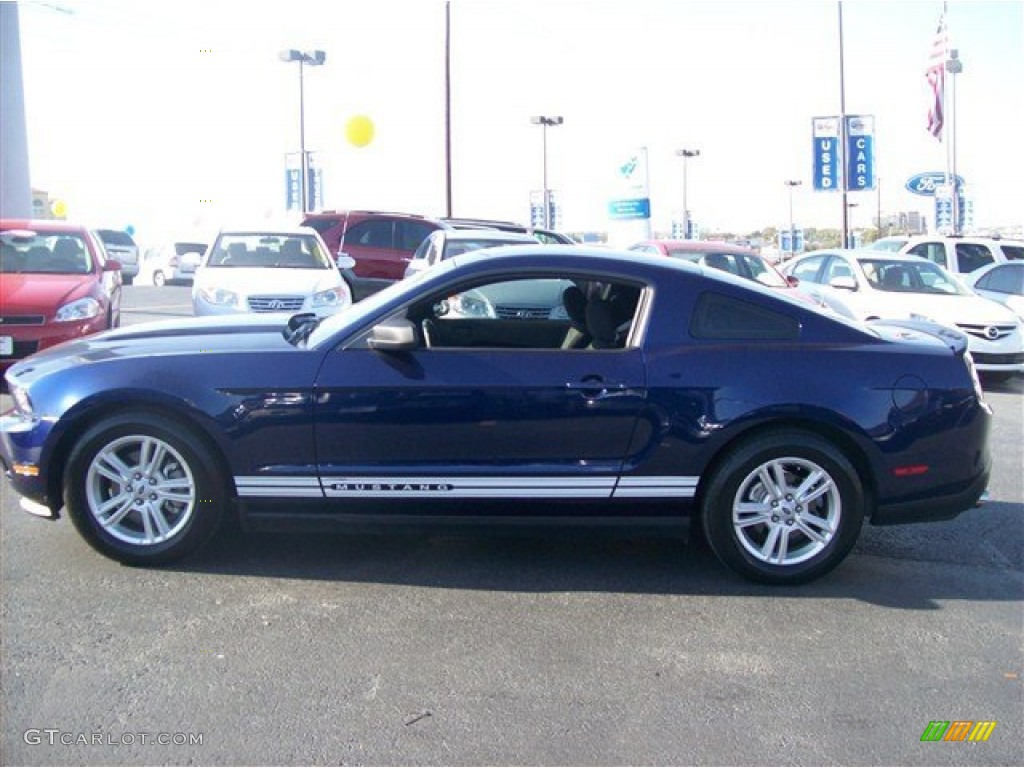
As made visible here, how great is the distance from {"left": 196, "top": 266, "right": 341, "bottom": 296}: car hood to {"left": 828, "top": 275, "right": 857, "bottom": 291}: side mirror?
6198 mm

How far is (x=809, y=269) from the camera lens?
557 inches

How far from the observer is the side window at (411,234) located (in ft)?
57.5

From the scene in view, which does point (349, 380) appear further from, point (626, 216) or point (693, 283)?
point (626, 216)

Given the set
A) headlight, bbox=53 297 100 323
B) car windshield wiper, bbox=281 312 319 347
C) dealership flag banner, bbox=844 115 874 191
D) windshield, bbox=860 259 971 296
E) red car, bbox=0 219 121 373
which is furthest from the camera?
dealership flag banner, bbox=844 115 874 191

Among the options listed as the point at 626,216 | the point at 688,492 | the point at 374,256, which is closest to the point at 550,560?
the point at 688,492

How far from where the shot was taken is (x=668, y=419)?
15.2ft

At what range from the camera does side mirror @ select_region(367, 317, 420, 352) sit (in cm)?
460

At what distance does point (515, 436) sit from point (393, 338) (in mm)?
730

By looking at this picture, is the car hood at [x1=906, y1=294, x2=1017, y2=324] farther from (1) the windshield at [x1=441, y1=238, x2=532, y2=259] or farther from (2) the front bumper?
(2) the front bumper

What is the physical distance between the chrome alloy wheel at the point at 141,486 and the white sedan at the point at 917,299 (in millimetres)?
9172

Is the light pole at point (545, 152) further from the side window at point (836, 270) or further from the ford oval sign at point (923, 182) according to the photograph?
the side window at point (836, 270)

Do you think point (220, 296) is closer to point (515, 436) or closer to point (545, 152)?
point (515, 436)

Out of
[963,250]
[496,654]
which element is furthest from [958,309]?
[496,654]

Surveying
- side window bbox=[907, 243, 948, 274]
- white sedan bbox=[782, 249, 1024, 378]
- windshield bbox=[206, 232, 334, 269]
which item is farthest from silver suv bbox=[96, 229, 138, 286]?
white sedan bbox=[782, 249, 1024, 378]
